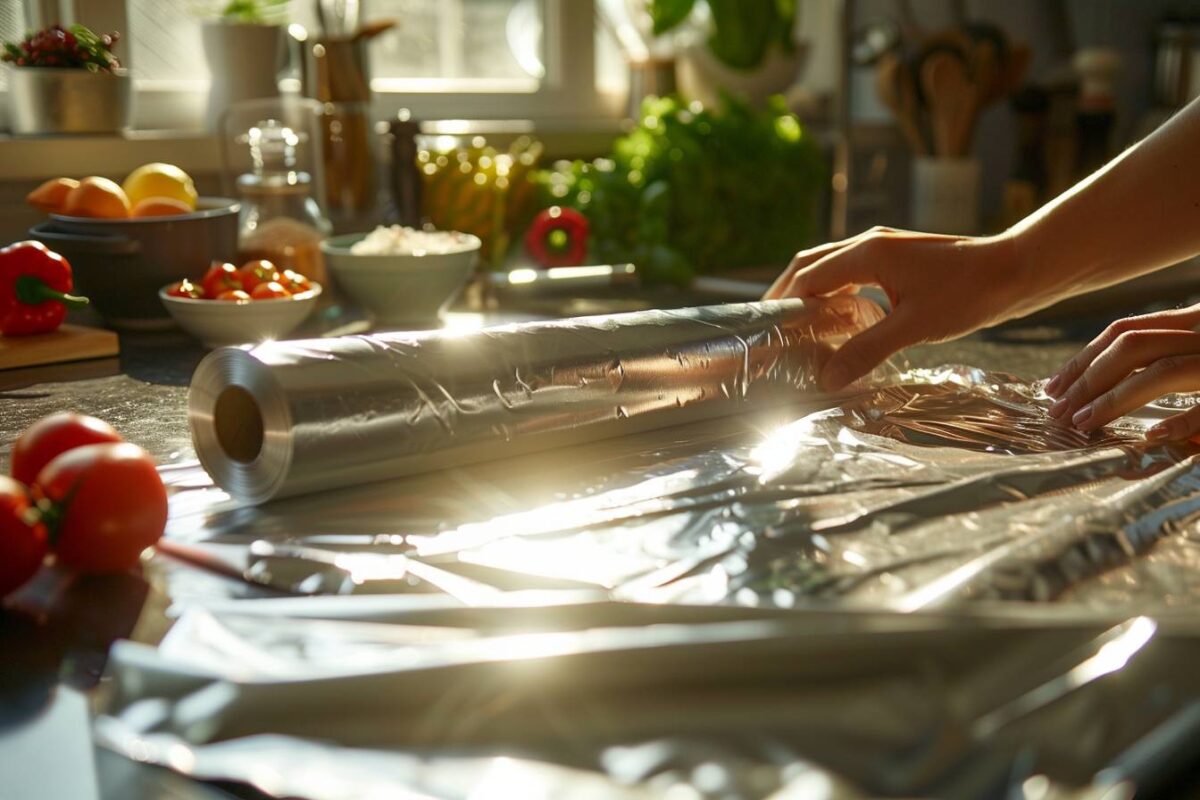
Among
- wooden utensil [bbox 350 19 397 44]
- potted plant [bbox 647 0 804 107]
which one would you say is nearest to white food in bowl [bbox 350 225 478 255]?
wooden utensil [bbox 350 19 397 44]

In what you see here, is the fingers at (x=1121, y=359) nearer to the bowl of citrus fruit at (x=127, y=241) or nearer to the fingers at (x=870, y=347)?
the fingers at (x=870, y=347)

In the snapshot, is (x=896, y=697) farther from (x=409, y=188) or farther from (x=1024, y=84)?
(x=1024, y=84)

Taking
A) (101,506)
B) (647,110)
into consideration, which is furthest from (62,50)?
(101,506)

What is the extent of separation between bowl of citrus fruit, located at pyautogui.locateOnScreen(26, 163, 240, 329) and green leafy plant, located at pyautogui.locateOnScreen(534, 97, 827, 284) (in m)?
0.66

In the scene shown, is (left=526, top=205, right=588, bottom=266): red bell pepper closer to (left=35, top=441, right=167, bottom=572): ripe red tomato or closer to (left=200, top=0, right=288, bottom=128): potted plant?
(left=200, top=0, right=288, bottom=128): potted plant

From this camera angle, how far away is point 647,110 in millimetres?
2145

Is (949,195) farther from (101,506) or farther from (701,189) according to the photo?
(101,506)

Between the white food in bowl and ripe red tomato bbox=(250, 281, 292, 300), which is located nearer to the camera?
ripe red tomato bbox=(250, 281, 292, 300)

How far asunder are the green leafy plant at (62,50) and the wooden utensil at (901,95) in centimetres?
159

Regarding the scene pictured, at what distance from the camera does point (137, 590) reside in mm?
646

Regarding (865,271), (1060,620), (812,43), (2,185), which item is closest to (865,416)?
(865,271)

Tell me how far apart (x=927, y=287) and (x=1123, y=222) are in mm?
178

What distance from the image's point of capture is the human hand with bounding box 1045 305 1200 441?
897mm

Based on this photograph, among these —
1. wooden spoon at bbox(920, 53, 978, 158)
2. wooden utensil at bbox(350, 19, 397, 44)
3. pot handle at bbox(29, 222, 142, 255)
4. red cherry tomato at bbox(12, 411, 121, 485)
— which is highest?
wooden utensil at bbox(350, 19, 397, 44)
